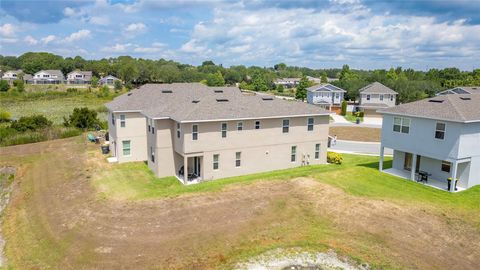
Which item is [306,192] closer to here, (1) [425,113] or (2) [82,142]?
(1) [425,113]

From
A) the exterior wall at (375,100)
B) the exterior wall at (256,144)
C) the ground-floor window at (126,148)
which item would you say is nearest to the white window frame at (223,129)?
the exterior wall at (256,144)

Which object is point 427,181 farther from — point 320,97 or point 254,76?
point 254,76

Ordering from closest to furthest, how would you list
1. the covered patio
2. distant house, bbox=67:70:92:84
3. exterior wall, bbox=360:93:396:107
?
1. the covered patio
2. exterior wall, bbox=360:93:396:107
3. distant house, bbox=67:70:92:84

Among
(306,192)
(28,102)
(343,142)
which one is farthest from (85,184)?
(28,102)

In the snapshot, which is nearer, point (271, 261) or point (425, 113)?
point (271, 261)

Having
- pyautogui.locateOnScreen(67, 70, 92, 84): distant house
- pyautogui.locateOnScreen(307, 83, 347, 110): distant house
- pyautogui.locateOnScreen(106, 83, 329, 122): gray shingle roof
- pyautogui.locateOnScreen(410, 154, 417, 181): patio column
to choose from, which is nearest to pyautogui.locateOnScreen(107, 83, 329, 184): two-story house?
pyautogui.locateOnScreen(106, 83, 329, 122): gray shingle roof

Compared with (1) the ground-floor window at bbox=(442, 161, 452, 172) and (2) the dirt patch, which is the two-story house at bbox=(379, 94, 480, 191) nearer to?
(1) the ground-floor window at bbox=(442, 161, 452, 172)
